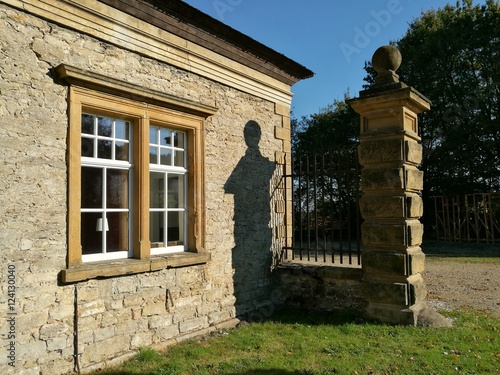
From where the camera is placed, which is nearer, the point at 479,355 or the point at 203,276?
the point at 479,355

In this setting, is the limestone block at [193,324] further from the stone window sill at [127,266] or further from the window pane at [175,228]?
the window pane at [175,228]

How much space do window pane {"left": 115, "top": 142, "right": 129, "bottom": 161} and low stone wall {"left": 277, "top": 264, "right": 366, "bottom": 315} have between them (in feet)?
12.1

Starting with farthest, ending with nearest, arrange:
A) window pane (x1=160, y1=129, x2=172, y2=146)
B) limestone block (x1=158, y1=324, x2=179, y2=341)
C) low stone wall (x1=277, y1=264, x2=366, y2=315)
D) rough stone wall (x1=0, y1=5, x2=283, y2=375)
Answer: low stone wall (x1=277, y1=264, x2=366, y2=315)
window pane (x1=160, y1=129, x2=172, y2=146)
limestone block (x1=158, y1=324, x2=179, y2=341)
rough stone wall (x1=0, y1=5, x2=283, y2=375)

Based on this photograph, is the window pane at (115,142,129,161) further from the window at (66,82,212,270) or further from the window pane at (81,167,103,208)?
the window pane at (81,167,103,208)

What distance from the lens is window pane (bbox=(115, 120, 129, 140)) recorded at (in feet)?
17.2

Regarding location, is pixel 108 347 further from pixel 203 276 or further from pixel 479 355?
pixel 479 355

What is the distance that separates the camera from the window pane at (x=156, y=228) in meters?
5.65

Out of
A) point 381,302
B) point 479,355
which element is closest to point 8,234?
point 381,302

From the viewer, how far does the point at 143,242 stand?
17.3 ft

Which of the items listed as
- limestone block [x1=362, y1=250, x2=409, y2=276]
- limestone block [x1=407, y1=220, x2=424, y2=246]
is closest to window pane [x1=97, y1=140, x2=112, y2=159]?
limestone block [x1=362, y1=250, x2=409, y2=276]

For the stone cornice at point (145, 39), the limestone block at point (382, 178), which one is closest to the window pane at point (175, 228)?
the stone cornice at point (145, 39)

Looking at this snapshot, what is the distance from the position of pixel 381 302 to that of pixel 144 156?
408cm

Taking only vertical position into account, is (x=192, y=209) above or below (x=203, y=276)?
above

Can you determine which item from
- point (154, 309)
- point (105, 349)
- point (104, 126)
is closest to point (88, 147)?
point (104, 126)
